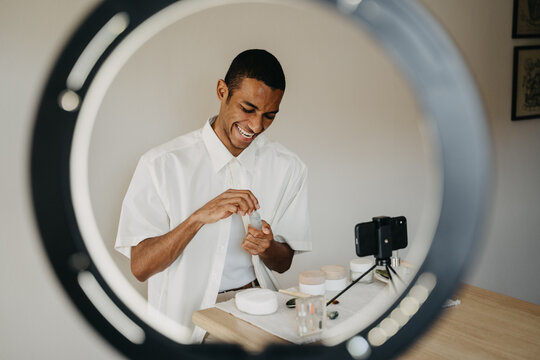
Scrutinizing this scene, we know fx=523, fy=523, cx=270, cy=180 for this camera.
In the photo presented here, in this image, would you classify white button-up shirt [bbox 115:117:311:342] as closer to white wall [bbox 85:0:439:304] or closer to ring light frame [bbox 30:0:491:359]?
white wall [bbox 85:0:439:304]

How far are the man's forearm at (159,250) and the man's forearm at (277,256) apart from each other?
0.54 ft

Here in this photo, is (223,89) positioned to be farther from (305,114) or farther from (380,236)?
(380,236)

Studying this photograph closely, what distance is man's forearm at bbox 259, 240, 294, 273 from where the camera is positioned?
1.00 metres

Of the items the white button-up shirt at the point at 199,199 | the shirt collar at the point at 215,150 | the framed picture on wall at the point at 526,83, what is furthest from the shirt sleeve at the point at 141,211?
the framed picture on wall at the point at 526,83

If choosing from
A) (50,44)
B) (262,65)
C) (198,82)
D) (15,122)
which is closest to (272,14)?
(198,82)

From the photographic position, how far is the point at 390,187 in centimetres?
154

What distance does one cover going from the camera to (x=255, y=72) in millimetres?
849

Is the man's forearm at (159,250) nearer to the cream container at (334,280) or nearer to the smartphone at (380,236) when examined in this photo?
the cream container at (334,280)

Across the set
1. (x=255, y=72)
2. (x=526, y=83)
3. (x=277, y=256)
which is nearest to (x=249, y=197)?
(x=255, y=72)

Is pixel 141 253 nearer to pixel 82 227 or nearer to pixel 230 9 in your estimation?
pixel 230 9

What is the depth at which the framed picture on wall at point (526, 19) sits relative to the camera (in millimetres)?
1776

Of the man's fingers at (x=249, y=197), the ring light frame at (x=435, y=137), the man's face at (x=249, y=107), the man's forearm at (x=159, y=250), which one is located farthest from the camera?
the man's forearm at (x=159, y=250)

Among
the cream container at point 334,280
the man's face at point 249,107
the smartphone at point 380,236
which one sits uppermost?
the man's face at point 249,107

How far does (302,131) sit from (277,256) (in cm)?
41
